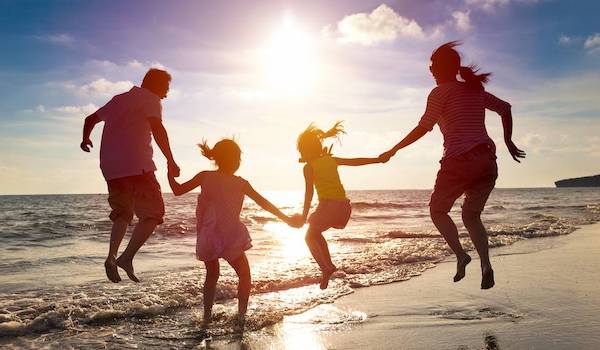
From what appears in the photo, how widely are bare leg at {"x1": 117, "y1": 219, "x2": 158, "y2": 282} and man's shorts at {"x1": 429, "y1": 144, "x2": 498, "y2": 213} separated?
3182 millimetres

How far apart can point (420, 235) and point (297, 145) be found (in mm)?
13109

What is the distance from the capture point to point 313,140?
635 cm

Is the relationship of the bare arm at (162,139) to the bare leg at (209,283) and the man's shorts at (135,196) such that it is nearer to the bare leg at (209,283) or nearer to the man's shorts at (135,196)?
the man's shorts at (135,196)

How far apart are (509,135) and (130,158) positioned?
4131 millimetres

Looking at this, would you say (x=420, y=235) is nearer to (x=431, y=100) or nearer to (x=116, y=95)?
(x=431, y=100)

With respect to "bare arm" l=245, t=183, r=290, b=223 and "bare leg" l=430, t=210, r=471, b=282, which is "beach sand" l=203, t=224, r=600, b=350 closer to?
"bare leg" l=430, t=210, r=471, b=282

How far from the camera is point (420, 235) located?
18484mm

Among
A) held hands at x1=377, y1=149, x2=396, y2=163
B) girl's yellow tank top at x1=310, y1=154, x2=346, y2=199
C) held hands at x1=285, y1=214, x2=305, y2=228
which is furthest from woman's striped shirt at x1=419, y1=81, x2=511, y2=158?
held hands at x1=285, y1=214, x2=305, y2=228

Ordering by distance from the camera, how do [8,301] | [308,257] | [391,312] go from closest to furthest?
1. [391,312]
2. [8,301]
3. [308,257]

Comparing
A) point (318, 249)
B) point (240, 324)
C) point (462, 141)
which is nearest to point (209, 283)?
point (240, 324)

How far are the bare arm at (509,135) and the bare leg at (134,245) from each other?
4.02m

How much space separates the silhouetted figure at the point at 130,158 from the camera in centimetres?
539

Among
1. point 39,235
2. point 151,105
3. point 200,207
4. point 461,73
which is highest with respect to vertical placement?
point 461,73

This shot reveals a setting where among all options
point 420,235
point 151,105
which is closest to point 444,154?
point 151,105
